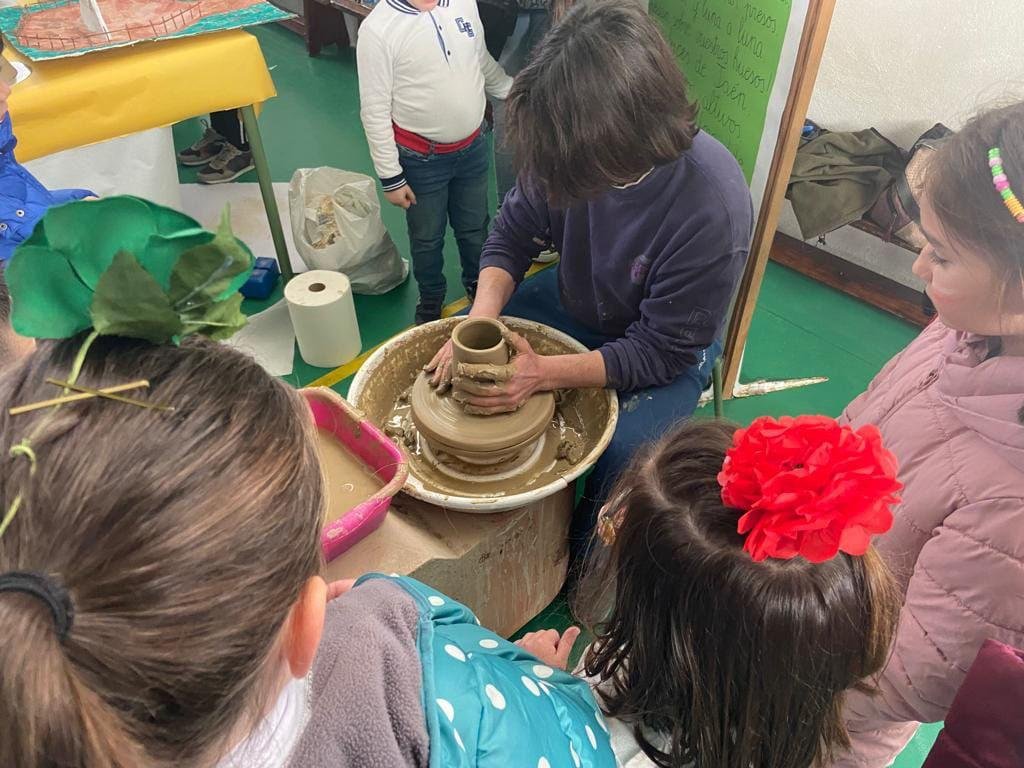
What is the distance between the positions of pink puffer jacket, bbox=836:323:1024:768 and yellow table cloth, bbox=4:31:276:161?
2.14 meters

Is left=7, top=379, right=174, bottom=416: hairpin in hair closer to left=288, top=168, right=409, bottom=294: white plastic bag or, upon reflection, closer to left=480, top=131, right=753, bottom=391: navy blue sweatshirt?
left=480, top=131, right=753, bottom=391: navy blue sweatshirt

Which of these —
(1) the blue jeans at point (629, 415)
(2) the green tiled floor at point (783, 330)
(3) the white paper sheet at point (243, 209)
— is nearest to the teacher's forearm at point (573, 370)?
(1) the blue jeans at point (629, 415)

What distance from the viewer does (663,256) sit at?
1575mm

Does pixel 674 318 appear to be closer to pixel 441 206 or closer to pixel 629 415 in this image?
pixel 629 415

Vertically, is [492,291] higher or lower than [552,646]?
higher

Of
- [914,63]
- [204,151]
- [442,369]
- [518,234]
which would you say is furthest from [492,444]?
[204,151]

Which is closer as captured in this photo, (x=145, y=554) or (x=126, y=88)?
(x=145, y=554)

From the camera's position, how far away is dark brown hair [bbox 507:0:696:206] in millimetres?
1345

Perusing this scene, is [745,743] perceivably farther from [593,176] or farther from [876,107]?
[876,107]

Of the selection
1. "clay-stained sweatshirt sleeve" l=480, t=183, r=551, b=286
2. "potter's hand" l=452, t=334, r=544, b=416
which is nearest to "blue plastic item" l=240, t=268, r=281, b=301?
"clay-stained sweatshirt sleeve" l=480, t=183, r=551, b=286

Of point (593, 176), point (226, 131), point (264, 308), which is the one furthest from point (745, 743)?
point (226, 131)

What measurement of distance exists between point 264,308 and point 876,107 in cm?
255

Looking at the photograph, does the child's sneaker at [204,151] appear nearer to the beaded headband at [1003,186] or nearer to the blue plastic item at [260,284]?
the blue plastic item at [260,284]

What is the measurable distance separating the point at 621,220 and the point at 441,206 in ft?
3.74
